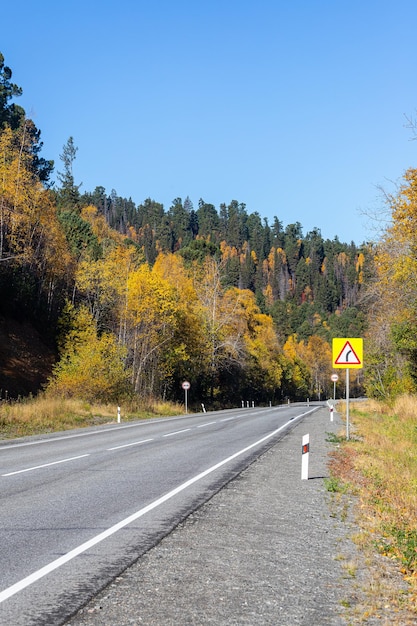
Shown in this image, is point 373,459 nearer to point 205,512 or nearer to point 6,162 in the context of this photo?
point 205,512

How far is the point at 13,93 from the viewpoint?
6297 centimetres

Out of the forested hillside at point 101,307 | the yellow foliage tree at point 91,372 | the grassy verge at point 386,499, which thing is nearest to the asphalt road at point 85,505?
the grassy verge at point 386,499

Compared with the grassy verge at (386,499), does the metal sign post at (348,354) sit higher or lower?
higher

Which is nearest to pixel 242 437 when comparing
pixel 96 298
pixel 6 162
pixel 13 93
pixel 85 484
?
pixel 85 484

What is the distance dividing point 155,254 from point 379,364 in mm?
112992

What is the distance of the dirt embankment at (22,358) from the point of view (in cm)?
4016

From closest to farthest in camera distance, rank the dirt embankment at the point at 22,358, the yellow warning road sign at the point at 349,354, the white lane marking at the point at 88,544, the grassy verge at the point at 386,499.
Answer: the white lane marking at the point at 88,544 < the grassy verge at the point at 386,499 < the yellow warning road sign at the point at 349,354 < the dirt embankment at the point at 22,358

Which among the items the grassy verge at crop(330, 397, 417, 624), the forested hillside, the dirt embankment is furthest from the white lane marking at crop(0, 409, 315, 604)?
the dirt embankment

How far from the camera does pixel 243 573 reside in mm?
5914

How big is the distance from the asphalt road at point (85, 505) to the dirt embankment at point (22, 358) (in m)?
21.2

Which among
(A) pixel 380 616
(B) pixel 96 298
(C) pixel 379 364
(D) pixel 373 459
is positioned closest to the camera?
(A) pixel 380 616

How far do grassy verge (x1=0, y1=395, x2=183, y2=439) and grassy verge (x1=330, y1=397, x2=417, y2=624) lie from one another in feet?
38.6

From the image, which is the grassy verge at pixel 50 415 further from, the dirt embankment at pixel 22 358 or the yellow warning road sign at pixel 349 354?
the yellow warning road sign at pixel 349 354

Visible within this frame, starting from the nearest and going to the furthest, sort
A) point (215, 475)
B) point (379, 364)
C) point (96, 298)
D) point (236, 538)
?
1. point (236, 538)
2. point (215, 475)
3. point (96, 298)
4. point (379, 364)
